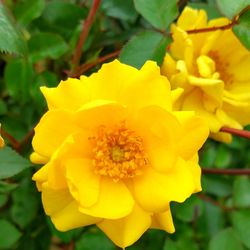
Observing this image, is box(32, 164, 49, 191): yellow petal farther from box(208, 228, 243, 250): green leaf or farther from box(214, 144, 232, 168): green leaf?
box(214, 144, 232, 168): green leaf

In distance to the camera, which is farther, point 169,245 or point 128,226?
point 169,245

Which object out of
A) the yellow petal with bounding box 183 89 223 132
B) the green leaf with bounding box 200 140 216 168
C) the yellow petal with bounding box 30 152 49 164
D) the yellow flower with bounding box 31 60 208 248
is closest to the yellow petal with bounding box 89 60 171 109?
the yellow flower with bounding box 31 60 208 248

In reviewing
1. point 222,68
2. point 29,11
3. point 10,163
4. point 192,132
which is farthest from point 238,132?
point 29,11

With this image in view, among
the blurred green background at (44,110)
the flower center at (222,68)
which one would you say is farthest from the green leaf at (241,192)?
the flower center at (222,68)

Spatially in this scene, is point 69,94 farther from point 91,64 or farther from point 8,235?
point 8,235

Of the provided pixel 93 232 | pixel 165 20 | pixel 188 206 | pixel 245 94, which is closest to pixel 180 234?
pixel 188 206

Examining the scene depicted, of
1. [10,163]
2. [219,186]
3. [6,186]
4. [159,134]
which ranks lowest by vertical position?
[219,186]

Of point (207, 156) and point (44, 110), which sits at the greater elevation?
point (44, 110)

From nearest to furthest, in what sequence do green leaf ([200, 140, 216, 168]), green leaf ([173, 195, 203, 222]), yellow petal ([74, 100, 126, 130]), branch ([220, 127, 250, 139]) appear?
yellow petal ([74, 100, 126, 130]) < branch ([220, 127, 250, 139]) < green leaf ([173, 195, 203, 222]) < green leaf ([200, 140, 216, 168])
